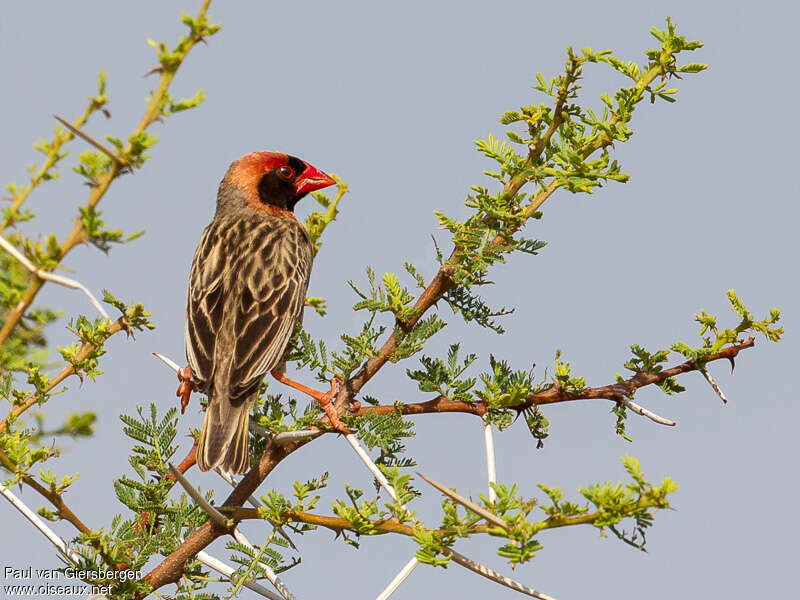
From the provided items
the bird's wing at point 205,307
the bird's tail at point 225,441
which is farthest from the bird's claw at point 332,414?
the bird's wing at point 205,307

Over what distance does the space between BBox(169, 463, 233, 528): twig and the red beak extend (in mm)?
4569

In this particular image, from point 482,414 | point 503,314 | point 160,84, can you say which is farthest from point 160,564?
point 160,84

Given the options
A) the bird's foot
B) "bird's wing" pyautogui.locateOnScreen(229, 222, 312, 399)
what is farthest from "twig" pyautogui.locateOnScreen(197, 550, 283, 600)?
the bird's foot

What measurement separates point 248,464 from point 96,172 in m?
2.69

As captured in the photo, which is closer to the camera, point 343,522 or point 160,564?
point 343,522

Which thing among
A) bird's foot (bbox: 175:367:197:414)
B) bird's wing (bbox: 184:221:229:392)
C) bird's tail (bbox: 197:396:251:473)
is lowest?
bird's tail (bbox: 197:396:251:473)

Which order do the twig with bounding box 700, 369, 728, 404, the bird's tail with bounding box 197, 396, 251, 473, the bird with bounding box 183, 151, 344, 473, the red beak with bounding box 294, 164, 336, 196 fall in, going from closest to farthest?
the twig with bounding box 700, 369, 728, 404
the bird's tail with bounding box 197, 396, 251, 473
the bird with bounding box 183, 151, 344, 473
the red beak with bounding box 294, 164, 336, 196

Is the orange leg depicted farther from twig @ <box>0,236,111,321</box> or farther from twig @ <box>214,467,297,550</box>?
twig @ <box>0,236,111,321</box>

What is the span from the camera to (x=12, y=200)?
2648mm

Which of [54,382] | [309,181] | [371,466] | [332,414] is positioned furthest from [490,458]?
[309,181]

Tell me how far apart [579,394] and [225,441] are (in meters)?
1.83

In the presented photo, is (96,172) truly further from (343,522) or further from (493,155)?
(493,155)

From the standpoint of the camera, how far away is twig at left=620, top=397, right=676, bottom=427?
365 cm

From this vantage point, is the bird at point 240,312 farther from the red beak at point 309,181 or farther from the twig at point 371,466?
the twig at point 371,466
